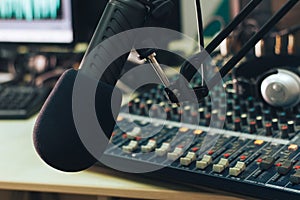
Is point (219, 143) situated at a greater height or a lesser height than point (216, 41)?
lesser

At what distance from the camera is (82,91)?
62cm

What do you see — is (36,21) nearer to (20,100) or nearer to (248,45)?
(20,100)

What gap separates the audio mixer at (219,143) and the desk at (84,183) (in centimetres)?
2

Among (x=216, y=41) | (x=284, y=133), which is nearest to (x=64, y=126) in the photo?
(x=216, y=41)

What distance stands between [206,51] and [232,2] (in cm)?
61

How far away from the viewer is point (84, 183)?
79 cm

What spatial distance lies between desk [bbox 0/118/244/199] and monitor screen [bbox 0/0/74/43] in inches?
14.3

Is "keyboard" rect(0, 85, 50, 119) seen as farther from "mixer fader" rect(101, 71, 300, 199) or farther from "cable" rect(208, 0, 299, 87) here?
"cable" rect(208, 0, 299, 87)

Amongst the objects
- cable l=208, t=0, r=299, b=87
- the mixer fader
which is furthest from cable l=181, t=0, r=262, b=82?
the mixer fader

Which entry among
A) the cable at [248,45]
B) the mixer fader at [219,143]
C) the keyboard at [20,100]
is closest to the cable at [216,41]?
the cable at [248,45]

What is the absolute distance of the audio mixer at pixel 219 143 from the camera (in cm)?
71

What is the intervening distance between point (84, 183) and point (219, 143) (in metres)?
0.18

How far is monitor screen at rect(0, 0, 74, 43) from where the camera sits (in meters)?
1.19

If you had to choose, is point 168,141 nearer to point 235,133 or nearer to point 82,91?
point 235,133
